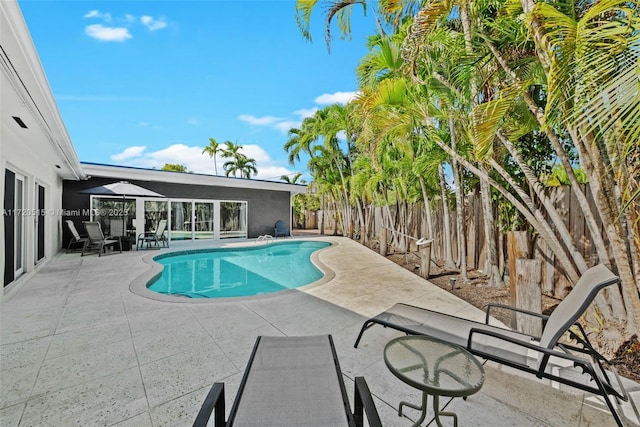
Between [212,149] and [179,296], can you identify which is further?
[212,149]

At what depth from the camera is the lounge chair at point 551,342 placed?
5.76ft

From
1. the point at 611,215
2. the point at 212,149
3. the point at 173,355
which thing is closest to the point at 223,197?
the point at 173,355

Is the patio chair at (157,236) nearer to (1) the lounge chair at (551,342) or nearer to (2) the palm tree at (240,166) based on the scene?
(1) the lounge chair at (551,342)

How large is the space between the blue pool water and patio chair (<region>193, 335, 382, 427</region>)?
420cm

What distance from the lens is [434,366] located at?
1.73 metres

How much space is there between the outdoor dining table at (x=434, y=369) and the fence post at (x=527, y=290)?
61.9 inches

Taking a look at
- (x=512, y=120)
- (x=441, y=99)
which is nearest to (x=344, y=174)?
(x=441, y=99)

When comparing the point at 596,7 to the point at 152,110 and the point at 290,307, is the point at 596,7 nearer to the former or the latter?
the point at 290,307

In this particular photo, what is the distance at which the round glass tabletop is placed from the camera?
4.93 ft

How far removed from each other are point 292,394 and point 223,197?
13.2m

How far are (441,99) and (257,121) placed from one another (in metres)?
26.3

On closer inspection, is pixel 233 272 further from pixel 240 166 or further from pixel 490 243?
pixel 240 166

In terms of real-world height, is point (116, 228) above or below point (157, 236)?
above

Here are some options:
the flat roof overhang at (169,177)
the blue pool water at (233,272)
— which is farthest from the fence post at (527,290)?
the flat roof overhang at (169,177)
